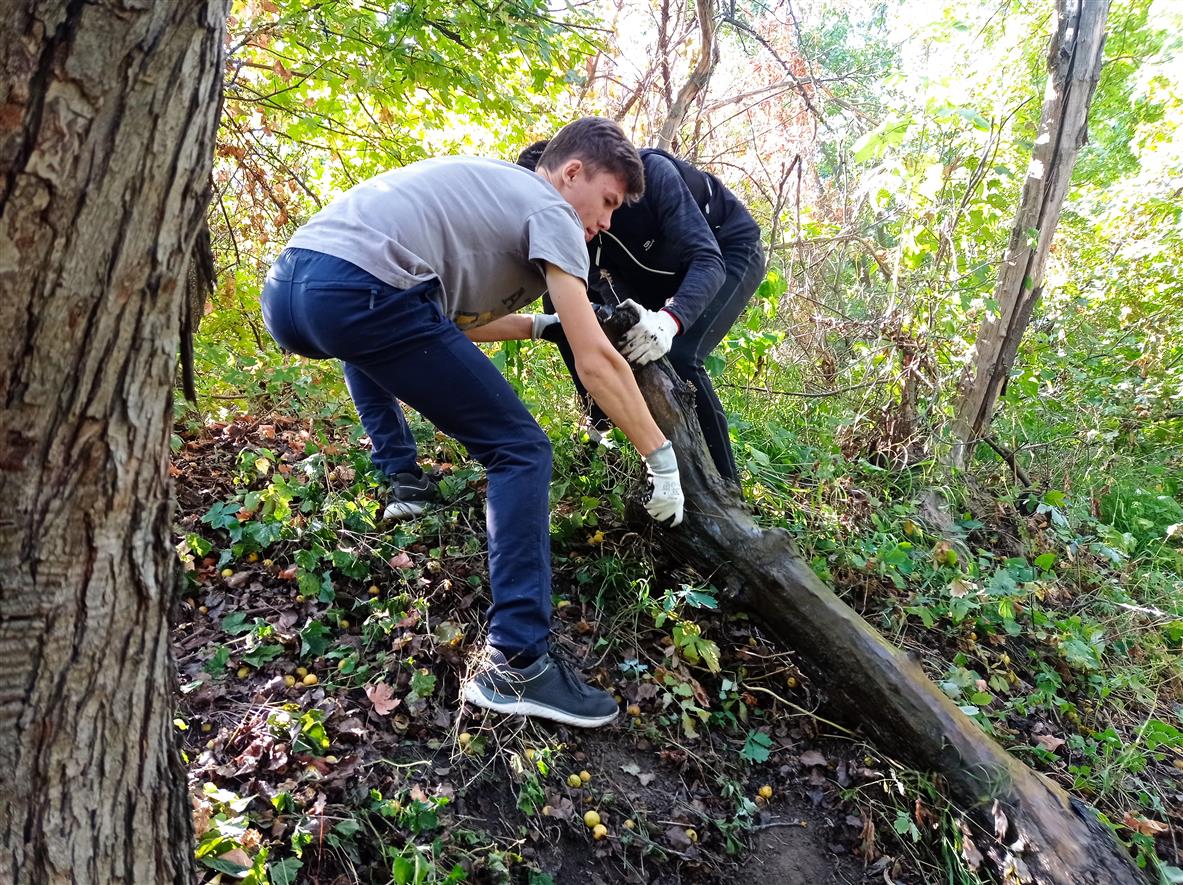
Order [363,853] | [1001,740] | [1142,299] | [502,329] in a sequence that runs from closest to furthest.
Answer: [363,853], [1001,740], [502,329], [1142,299]

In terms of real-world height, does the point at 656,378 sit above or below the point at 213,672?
above

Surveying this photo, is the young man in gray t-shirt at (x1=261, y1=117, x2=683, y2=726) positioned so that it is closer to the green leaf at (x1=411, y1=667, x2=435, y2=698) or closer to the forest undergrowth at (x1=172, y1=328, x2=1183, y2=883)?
the green leaf at (x1=411, y1=667, x2=435, y2=698)

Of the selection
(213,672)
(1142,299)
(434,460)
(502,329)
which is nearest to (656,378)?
(502,329)

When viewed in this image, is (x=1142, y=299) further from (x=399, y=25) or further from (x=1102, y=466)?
(x=399, y=25)

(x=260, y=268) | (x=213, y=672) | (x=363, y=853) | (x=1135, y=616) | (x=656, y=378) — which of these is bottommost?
(x=1135, y=616)

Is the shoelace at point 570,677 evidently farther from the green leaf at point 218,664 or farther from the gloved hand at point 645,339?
the gloved hand at point 645,339

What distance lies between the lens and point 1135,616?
11.1 ft

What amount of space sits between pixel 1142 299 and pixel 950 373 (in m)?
3.81

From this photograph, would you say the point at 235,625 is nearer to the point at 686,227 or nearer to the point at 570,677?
the point at 570,677

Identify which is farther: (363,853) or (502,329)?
(502,329)

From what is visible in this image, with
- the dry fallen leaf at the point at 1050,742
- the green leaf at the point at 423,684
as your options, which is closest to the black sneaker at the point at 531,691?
the green leaf at the point at 423,684

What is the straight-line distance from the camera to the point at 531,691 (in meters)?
2.07

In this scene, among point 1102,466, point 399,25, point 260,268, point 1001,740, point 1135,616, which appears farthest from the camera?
point 1102,466

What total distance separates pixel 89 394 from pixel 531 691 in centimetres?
145
